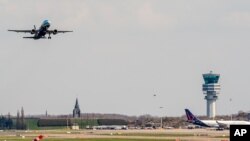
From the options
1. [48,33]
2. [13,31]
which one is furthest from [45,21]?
[13,31]

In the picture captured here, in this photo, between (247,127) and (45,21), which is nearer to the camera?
(247,127)

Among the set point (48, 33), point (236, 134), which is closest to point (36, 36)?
point (48, 33)

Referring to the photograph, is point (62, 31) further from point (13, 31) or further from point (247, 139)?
point (247, 139)

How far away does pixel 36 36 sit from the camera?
11362cm

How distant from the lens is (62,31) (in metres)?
114

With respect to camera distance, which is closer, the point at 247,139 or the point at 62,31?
the point at 247,139

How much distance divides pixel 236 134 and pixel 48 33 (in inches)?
3623

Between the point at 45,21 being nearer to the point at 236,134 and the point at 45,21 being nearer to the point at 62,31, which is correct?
the point at 62,31

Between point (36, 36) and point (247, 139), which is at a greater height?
point (36, 36)

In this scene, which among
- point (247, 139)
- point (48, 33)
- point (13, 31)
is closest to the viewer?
point (247, 139)

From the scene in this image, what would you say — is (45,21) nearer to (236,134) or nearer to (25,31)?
(25,31)

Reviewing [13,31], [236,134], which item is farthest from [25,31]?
[236,134]

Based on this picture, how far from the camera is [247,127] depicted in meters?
21.1

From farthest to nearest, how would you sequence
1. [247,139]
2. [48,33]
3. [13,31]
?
[13,31]
[48,33]
[247,139]
